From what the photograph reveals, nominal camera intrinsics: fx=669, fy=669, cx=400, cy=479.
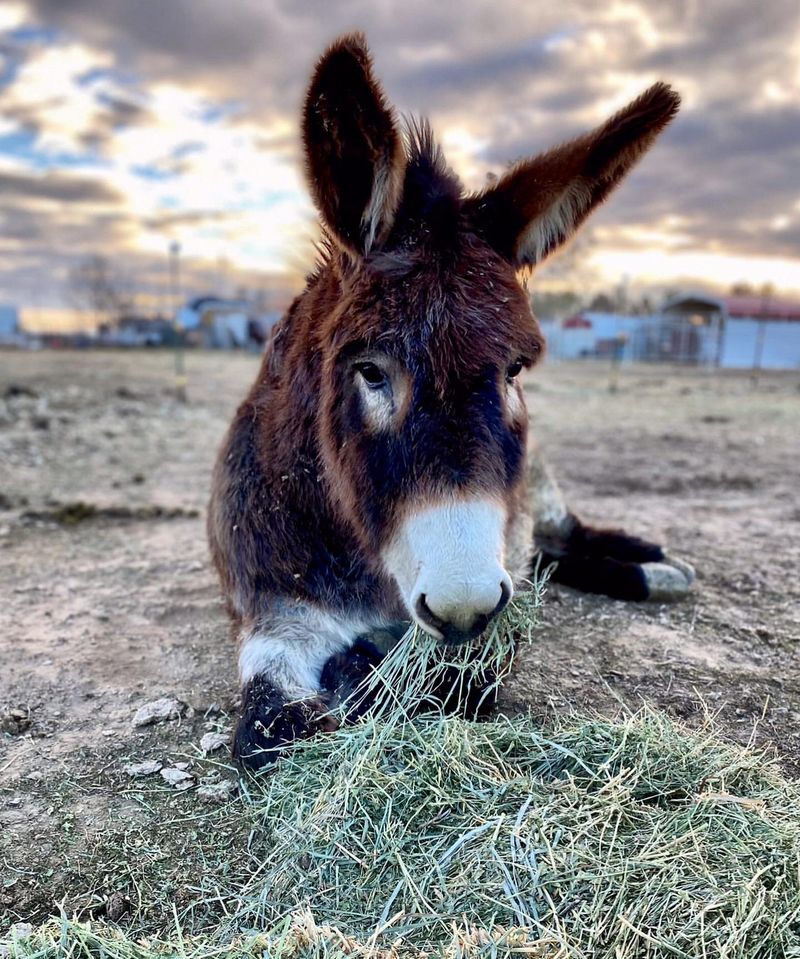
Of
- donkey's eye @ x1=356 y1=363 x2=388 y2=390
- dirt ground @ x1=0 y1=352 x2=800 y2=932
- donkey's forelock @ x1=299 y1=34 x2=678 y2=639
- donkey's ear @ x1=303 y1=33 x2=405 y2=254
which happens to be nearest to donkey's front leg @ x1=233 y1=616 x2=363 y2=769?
dirt ground @ x1=0 y1=352 x2=800 y2=932

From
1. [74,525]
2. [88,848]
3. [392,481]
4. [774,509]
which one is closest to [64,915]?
[88,848]

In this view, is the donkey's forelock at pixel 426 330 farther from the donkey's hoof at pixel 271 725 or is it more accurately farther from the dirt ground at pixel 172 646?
the dirt ground at pixel 172 646

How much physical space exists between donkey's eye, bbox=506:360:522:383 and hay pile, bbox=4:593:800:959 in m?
0.94

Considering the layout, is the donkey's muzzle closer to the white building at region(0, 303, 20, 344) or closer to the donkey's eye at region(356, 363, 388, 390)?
the donkey's eye at region(356, 363, 388, 390)

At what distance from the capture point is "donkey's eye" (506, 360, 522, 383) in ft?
7.50

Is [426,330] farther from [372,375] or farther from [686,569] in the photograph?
[686,569]

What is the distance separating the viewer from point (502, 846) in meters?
1.83

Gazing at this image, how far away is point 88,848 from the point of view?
2.08m

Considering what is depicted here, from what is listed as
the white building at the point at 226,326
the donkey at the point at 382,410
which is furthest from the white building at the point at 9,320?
the donkey at the point at 382,410

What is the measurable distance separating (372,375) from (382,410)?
12cm

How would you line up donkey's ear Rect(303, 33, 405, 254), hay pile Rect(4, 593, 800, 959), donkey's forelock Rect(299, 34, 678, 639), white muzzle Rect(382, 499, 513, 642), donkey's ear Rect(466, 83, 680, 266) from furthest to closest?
donkey's ear Rect(466, 83, 680, 266) → donkey's ear Rect(303, 33, 405, 254) → donkey's forelock Rect(299, 34, 678, 639) → white muzzle Rect(382, 499, 513, 642) → hay pile Rect(4, 593, 800, 959)

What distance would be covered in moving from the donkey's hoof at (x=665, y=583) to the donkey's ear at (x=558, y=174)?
2.31m

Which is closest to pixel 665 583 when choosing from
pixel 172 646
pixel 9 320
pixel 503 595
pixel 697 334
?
pixel 503 595

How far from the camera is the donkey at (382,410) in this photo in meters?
2.03
